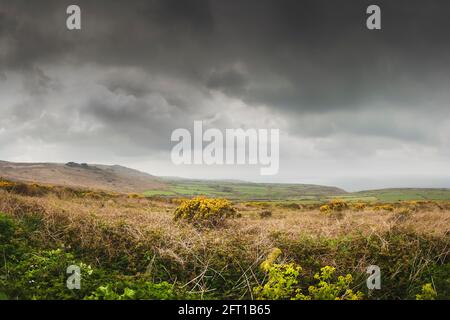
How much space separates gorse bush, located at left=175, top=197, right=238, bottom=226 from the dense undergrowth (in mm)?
2229

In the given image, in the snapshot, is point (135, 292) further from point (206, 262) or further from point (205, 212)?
point (205, 212)

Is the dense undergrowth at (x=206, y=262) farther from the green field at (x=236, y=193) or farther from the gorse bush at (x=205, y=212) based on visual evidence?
the green field at (x=236, y=193)

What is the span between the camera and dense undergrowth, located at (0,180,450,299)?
5.60 metres

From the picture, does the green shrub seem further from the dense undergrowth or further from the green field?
the green field

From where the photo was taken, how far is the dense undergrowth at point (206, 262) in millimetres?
5598

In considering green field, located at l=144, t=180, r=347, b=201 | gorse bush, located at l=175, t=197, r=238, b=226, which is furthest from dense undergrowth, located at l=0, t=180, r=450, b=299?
green field, located at l=144, t=180, r=347, b=201

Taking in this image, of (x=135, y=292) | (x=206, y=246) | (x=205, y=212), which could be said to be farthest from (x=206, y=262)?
(x=205, y=212)

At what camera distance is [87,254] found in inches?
293

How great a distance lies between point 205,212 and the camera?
11.7 m

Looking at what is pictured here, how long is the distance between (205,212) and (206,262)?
466 cm

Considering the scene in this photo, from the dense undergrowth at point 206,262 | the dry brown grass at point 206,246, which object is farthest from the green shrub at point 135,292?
the dry brown grass at point 206,246

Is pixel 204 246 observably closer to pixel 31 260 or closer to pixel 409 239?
pixel 31 260

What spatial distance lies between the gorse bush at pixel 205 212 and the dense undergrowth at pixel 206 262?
2.23 meters
